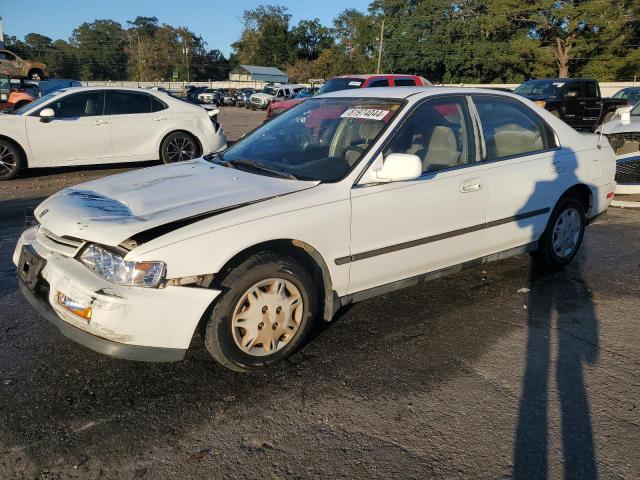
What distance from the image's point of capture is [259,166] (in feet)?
11.9

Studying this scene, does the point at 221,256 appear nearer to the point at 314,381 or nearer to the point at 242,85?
the point at 314,381

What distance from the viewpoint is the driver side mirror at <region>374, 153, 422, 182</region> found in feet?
10.3

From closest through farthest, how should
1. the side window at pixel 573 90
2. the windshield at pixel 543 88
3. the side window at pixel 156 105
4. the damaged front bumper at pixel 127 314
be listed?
the damaged front bumper at pixel 127 314 < the side window at pixel 156 105 < the side window at pixel 573 90 < the windshield at pixel 543 88

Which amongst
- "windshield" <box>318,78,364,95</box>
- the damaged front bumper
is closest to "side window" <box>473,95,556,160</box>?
the damaged front bumper

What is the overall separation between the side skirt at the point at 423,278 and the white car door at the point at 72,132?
7182mm

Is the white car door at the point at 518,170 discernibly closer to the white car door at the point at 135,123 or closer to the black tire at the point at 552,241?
the black tire at the point at 552,241

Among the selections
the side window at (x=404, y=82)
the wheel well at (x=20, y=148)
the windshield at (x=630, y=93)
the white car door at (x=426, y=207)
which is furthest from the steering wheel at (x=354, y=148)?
the windshield at (x=630, y=93)

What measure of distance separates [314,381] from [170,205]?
1.26 m

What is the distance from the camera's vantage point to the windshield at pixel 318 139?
11.4 ft

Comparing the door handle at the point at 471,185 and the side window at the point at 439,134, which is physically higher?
the side window at the point at 439,134

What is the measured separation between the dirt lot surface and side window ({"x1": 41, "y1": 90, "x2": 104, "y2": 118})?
18.8 feet

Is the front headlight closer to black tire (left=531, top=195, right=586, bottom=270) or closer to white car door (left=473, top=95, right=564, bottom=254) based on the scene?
white car door (left=473, top=95, right=564, bottom=254)

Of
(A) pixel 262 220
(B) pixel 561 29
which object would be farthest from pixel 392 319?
(B) pixel 561 29

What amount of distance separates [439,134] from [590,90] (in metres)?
15.6
